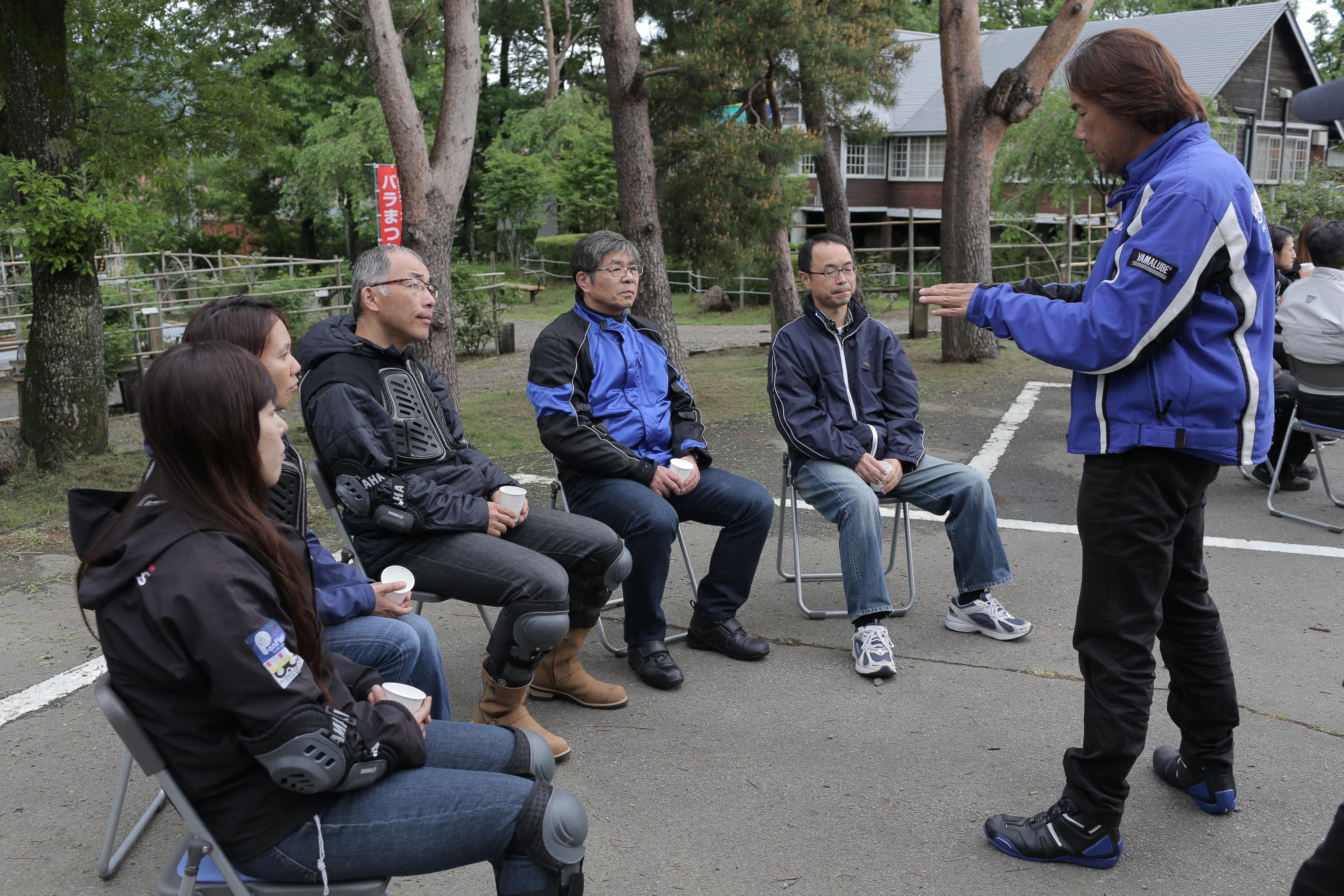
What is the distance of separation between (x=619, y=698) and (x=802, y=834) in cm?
103

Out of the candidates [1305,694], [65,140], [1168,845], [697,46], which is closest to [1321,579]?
[1305,694]

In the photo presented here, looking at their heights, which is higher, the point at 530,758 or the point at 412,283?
the point at 412,283

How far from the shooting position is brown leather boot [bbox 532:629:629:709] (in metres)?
3.82

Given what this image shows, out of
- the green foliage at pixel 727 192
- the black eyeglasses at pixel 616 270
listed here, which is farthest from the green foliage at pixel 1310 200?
the black eyeglasses at pixel 616 270

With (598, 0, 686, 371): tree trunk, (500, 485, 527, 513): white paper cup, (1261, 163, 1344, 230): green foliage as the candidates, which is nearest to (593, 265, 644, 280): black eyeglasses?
(500, 485, 527, 513): white paper cup

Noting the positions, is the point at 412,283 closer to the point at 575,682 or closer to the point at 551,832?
the point at 575,682

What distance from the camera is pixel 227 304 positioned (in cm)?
284

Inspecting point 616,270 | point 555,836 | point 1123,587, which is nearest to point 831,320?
point 616,270

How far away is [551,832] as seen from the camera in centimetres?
200

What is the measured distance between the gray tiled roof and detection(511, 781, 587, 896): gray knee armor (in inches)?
1061

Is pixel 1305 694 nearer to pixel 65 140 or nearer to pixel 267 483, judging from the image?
pixel 267 483

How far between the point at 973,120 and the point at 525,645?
32.3ft

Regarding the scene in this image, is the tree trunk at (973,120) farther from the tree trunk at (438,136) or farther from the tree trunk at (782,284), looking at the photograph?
→ the tree trunk at (438,136)

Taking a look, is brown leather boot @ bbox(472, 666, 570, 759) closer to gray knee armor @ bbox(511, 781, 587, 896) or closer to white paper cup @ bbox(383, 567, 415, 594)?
white paper cup @ bbox(383, 567, 415, 594)
